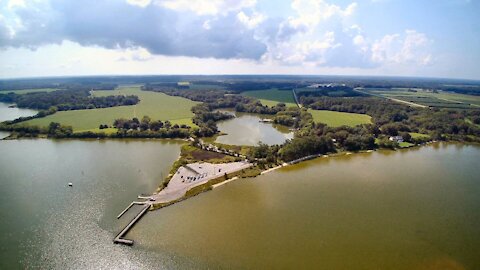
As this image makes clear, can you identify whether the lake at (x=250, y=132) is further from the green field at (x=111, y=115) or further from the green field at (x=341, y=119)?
the green field at (x=341, y=119)

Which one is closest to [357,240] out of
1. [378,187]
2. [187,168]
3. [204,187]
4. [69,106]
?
[378,187]

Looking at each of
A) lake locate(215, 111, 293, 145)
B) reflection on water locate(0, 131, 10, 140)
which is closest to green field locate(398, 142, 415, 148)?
lake locate(215, 111, 293, 145)

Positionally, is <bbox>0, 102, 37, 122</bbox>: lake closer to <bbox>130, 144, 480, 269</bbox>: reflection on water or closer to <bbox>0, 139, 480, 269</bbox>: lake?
<bbox>0, 139, 480, 269</bbox>: lake

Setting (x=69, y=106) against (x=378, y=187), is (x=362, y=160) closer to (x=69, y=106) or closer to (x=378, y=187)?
(x=378, y=187)

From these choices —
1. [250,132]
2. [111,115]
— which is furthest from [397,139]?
[111,115]

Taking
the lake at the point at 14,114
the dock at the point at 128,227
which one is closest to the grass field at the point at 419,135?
the dock at the point at 128,227

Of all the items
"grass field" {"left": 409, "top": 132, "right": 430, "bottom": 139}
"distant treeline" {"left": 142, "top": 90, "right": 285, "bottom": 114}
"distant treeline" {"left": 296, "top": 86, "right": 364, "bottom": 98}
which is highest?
"distant treeline" {"left": 296, "top": 86, "right": 364, "bottom": 98}
